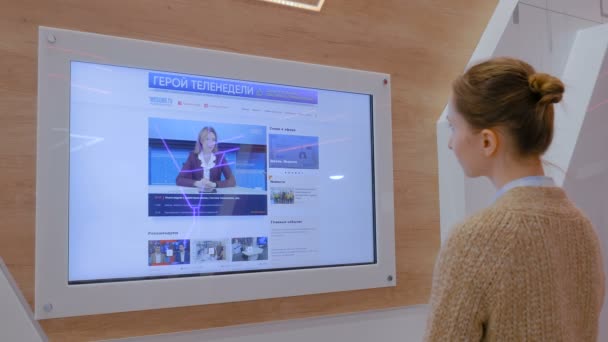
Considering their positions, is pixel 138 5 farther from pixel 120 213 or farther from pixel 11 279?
pixel 11 279

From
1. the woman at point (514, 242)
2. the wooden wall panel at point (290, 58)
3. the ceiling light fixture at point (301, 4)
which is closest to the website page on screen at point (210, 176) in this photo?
the wooden wall panel at point (290, 58)

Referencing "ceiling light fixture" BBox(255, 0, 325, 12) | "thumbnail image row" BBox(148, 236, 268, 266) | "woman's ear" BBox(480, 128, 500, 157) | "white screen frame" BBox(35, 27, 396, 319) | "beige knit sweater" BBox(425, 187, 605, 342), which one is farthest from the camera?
"ceiling light fixture" BBox(255, 0, 325, 12)

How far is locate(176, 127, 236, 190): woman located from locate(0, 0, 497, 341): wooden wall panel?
295 millimetres

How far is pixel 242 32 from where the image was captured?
1504 millimetres

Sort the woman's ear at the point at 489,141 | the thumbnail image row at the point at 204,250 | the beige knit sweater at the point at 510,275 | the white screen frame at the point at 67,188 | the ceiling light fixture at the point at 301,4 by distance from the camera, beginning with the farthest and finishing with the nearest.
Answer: the ceiling light fixture at the point at 301,4
the thumbnail image row at the point at 204,250
the white screen frame at the point at 67,188
the woman's ear at the point at 489,141
the beige knit sweater at the point at 510,275

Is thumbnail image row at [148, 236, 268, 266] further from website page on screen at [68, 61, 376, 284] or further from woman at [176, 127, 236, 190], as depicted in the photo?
woman at [176, 127, 236, 190]

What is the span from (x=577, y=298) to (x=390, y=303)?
0.84m

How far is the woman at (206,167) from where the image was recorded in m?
1.37

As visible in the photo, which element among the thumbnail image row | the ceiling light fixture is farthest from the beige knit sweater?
the ceiling light fixture

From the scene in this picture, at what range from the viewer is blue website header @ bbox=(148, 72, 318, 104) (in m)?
1.36

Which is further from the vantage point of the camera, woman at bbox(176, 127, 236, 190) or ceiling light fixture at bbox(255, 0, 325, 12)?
ceiling light fixture at bbox(255, 0, 325, 12)

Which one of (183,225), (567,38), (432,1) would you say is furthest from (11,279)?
(567,38)

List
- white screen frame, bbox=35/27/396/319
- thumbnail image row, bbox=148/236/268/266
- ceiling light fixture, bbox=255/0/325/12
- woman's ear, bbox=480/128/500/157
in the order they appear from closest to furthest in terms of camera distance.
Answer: woman's ear, bbox=480/128/500/157, white screen frame, bbox=35/27/396/319, thumbnail image row, bbox=148/236/268/266, ceiling light fixture, bbox=255/0/325/12

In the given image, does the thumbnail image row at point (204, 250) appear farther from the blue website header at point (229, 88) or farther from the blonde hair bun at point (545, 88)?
the blonde hair bun at point (545, 88)
